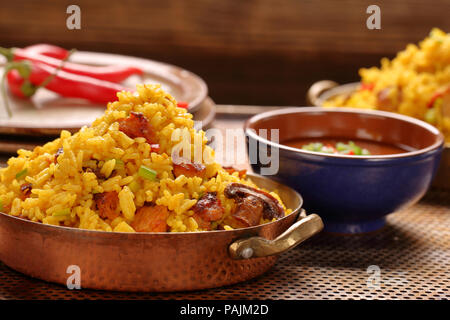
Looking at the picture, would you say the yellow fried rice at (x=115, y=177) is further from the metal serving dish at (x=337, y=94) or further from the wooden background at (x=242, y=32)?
the wooden background at (x=242, y=32)

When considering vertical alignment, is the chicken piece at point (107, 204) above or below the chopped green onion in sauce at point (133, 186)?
below

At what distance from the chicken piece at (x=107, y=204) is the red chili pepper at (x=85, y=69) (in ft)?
4.30

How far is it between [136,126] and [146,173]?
12 cm

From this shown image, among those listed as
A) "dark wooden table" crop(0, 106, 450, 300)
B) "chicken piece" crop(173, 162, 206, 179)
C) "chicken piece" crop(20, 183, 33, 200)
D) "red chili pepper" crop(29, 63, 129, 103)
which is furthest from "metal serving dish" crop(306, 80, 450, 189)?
"chicken piece" crop(20, 183, 33, 200)

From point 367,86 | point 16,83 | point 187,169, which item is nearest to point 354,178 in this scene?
point 187,169

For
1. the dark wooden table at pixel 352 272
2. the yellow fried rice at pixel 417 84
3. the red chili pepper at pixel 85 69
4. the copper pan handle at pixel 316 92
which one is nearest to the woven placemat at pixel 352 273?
the dark wooden table at pixel 352 272

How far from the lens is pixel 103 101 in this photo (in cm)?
238

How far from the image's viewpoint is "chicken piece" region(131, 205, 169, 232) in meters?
1.31

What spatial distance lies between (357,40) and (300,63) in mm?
362

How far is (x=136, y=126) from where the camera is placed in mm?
1402

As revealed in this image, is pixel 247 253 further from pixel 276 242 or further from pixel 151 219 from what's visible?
pixel 151 219

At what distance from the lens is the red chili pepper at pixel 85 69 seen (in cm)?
257

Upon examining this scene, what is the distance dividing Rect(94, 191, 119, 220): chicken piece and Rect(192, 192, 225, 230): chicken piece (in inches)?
6.4
